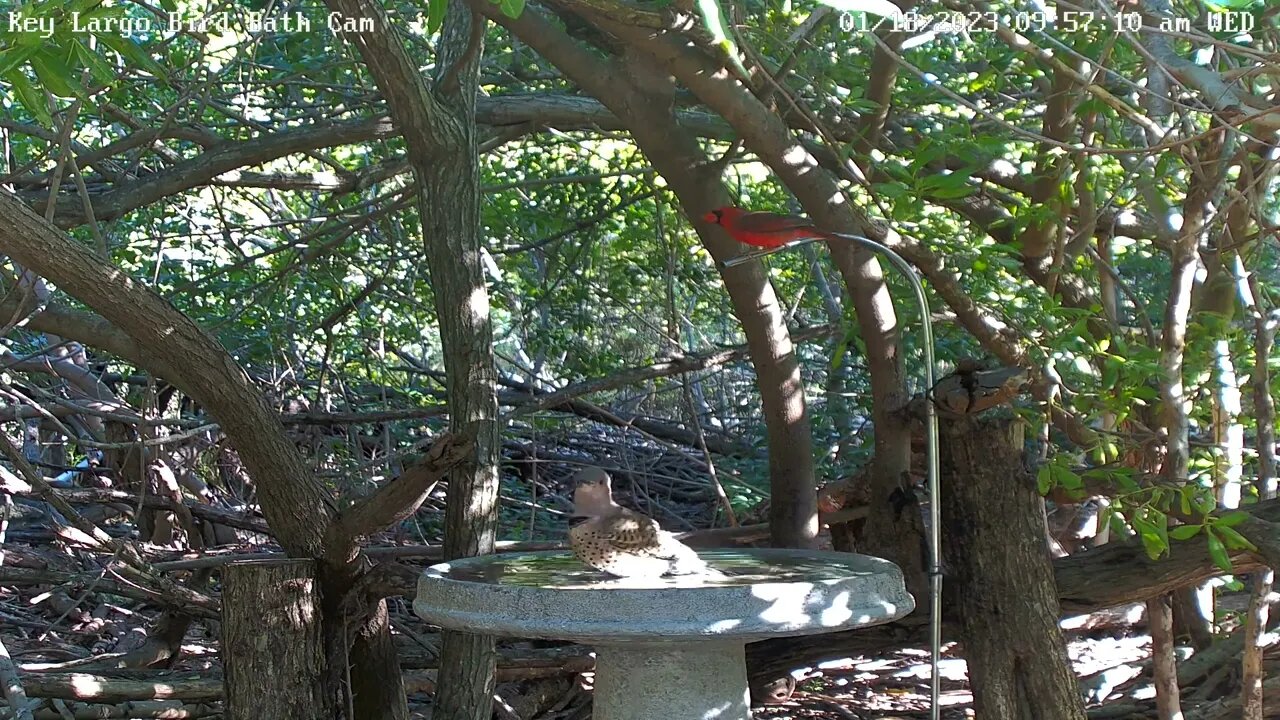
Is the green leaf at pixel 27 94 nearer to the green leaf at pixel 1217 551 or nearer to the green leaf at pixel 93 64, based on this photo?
the green leaf at pixel 93 64

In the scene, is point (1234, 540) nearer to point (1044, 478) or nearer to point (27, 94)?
point (1044, 478)

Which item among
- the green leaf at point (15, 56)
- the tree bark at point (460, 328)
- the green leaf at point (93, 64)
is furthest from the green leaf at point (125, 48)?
the tree bark at point (460, 328)

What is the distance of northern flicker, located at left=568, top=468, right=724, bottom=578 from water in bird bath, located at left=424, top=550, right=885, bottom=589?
0.03m

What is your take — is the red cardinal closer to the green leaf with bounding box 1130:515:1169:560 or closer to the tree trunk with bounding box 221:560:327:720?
the green leaf with bounding box 1130:515:1169:560

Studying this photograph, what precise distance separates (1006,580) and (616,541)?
4.76 feet

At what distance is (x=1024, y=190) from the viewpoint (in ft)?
15.4

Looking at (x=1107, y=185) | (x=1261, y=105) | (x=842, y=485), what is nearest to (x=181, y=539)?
(x=842, y=485)

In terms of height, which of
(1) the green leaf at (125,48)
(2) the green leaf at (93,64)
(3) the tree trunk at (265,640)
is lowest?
(3) the tree trunk at (265,640)

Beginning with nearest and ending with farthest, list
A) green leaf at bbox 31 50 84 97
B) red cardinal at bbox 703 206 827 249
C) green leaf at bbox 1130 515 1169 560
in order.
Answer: green leaf at bbox 31 50 84 97 → green leaf at bbox 1130 515 1169 560 → red cardinal at bbox 703 206 827 249

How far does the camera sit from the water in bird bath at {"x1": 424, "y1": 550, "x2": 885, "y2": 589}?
3.01 metres

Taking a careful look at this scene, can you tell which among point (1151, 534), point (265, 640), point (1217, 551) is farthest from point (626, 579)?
point (1217, 551)

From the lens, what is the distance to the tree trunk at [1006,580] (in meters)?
3.76

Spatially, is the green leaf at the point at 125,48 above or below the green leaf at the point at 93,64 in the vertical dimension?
above

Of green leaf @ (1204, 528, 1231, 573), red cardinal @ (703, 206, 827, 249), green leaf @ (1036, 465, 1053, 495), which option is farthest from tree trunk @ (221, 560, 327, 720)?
green leaf @ (1204, 528, 1231, 573)
